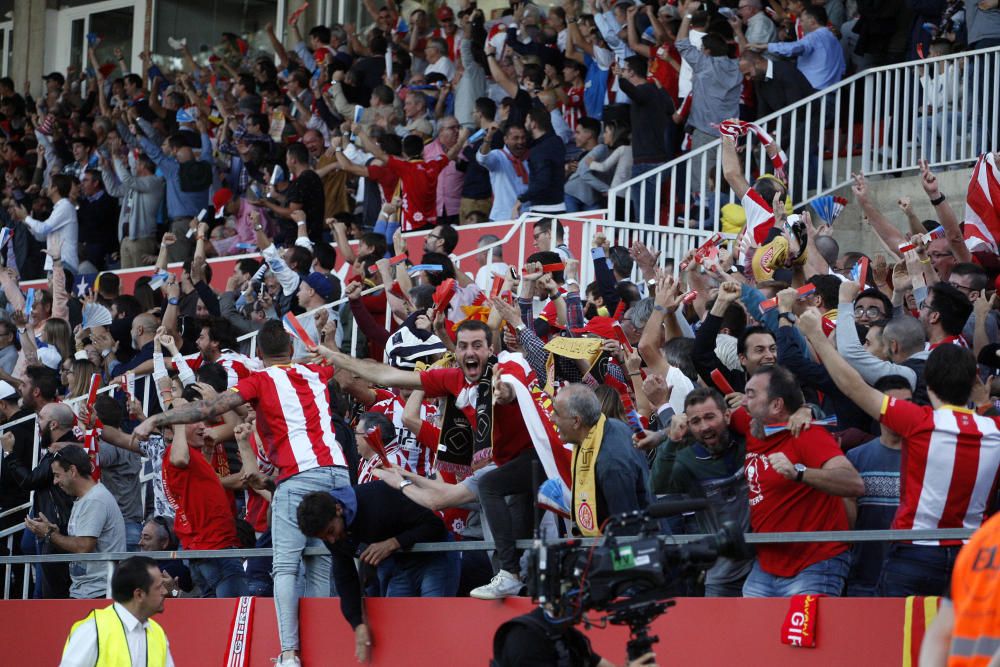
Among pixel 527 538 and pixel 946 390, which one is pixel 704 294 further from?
pixel 946 390

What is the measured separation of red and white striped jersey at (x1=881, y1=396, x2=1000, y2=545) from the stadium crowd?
0.01 meters

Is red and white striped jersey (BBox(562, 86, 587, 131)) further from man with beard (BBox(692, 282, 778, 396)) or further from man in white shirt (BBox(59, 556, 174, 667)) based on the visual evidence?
man in white shirt (BBox(59, 556, 174, 667))

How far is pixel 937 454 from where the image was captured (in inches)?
246

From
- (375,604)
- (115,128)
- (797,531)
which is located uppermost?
(115,128)

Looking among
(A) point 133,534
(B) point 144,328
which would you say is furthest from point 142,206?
(A) point 133,534

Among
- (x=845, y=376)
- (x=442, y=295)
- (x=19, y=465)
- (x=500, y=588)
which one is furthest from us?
(x=19, y=465)

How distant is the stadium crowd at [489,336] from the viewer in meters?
7.03

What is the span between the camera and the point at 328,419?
28.2 feet

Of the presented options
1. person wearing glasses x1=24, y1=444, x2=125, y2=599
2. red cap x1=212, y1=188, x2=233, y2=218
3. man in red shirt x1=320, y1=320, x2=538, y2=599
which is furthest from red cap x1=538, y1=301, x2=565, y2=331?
red cap x1=212, y1=188, x2=233, y2=218

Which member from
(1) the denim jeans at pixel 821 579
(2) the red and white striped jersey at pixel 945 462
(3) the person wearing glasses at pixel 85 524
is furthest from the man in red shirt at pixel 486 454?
(3) the person wearing glasses at pixel 85 524

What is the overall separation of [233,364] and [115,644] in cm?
290

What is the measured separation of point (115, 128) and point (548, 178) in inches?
361

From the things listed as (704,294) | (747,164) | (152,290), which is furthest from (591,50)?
(704,294)

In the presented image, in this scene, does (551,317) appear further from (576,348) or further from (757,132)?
(757,132)
